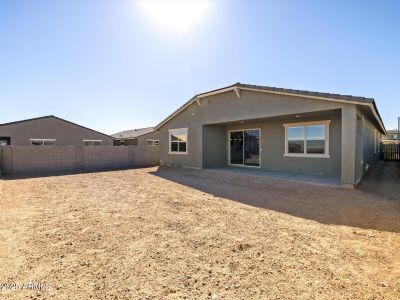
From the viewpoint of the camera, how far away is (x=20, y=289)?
2447mm

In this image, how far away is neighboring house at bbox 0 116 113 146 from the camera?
1947cm

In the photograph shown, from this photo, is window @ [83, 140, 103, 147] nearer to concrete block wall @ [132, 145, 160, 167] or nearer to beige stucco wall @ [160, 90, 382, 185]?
concrete block wall @ [132, 145, 160, 167]

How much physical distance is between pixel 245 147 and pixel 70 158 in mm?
11608

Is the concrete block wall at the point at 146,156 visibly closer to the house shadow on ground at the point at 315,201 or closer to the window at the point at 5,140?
the house shadow on ground at the point at 315,201

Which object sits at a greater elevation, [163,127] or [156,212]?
[163,127]

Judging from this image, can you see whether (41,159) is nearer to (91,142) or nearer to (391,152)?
(91,142)

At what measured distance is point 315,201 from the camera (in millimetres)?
6363

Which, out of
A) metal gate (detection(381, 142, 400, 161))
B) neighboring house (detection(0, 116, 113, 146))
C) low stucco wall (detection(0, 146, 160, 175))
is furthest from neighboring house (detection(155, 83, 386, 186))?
neighboring house (detection(0, 116, 113, 146))

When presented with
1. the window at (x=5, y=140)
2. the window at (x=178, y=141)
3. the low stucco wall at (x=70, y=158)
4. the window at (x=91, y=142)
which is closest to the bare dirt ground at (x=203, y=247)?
the low stucco wall at (x=70, y=158)

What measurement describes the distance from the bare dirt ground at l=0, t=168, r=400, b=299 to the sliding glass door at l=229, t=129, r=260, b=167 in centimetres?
645

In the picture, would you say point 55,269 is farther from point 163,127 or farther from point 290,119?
point 163,127

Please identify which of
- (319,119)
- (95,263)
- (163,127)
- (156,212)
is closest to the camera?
(95,263)

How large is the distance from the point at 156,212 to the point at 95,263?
2.37 metres

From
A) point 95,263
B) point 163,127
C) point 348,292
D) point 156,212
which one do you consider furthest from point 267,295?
point 163,127
